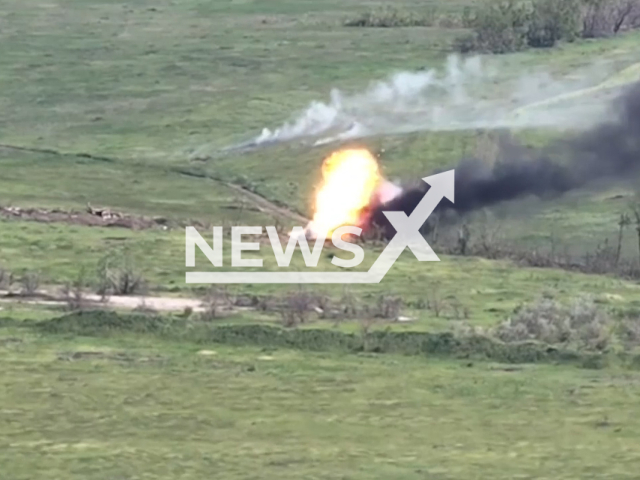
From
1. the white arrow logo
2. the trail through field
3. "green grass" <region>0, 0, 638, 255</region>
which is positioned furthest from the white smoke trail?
the trail through field

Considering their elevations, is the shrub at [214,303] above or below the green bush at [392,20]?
below

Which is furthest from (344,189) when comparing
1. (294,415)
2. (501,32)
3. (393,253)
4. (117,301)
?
(501,32)

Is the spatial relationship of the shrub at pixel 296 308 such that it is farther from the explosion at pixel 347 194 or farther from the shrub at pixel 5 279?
the explosion at pixel 347 194

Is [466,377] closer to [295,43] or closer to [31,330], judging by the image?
[31,330]

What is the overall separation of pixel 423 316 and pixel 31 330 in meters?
Answer: 9.15

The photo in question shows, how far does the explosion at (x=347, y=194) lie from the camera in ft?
177

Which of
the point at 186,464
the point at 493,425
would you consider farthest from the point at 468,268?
the point at 186,464

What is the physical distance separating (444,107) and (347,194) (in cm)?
1624

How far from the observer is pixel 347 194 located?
55812mm

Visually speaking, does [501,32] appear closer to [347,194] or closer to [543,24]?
[543,24]

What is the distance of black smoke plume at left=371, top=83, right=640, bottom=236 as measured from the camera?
182 ft

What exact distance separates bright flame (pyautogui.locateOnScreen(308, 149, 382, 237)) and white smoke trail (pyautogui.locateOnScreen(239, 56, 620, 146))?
148 inches

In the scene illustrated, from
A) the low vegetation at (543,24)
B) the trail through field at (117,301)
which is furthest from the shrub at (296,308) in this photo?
the low vegetation at (543,24)

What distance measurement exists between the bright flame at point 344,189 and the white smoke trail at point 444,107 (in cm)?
375
